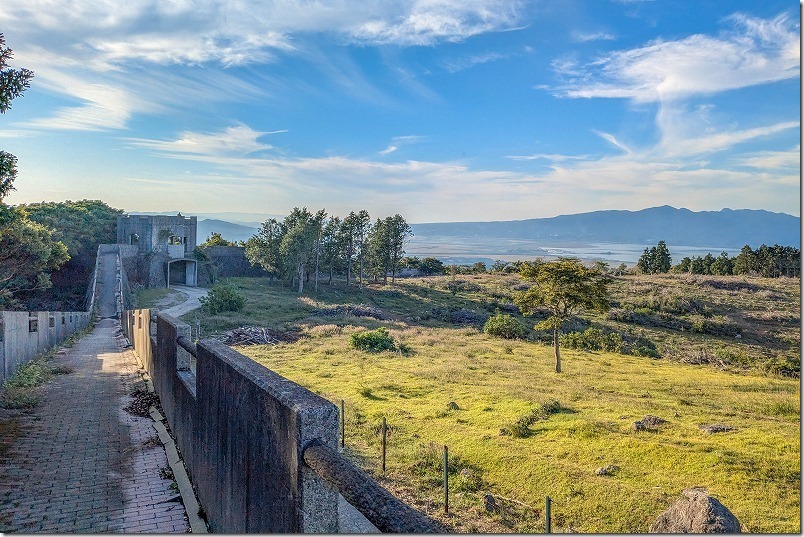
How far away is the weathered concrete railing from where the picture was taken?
2193 millimetres

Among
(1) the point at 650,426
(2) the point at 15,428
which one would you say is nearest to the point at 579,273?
(1) the point at 650,426

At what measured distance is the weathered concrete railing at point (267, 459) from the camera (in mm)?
2193

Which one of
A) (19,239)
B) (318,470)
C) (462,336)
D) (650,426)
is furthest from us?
(462,336)

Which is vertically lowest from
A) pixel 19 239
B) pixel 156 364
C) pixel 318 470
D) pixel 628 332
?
pixel 628 332

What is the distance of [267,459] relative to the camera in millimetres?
3227

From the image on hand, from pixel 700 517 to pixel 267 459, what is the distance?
4559 millimetres

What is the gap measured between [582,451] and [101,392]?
1005 centimetres

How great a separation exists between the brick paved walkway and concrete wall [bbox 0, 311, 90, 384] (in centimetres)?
164

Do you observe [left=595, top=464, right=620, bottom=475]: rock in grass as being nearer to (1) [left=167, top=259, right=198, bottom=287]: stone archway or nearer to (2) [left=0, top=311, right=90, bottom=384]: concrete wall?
(2) [left=0, top=311, right=90, bottom=384]: concrete wall

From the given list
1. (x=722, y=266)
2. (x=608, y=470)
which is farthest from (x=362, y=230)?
(x=608, y=470)

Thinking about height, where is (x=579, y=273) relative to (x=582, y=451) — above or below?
above

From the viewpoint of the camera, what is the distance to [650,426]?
10922 mm

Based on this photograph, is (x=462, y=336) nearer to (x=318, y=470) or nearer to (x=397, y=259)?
(x=318, y=470)

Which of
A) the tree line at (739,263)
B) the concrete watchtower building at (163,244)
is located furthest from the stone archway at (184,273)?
the tree line at (739,263)
